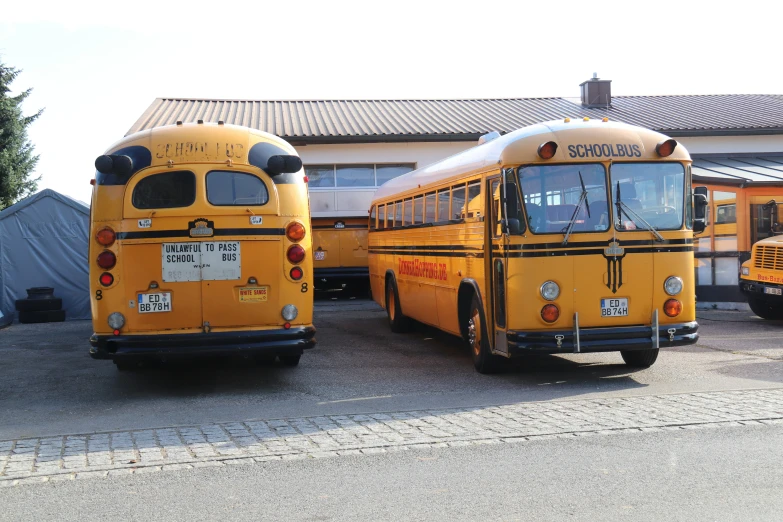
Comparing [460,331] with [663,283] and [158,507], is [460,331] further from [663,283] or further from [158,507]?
[158,507]

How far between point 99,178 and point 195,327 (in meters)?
1.94

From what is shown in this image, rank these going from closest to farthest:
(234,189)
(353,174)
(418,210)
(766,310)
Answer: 1. (234,189)
2. (418,210)
3. (766,310)
4. (353,174)

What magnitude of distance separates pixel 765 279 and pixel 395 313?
6.72 m

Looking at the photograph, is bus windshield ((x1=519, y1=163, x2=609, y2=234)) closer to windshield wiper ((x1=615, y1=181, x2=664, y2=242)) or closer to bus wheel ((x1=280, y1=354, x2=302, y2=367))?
windshield wiper ((x1=615, y1=181, x2=664, y2=242))

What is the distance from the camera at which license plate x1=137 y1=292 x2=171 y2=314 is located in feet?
31.4

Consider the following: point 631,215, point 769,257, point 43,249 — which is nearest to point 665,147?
point 631,215

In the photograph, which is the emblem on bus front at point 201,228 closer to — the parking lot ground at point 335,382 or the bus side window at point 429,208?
the parking lot ground at point 335,382

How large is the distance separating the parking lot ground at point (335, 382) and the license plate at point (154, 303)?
96 cm

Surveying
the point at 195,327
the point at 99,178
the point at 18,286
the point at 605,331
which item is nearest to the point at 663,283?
the point at 605,331

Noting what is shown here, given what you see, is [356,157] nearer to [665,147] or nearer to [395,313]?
[395,313]

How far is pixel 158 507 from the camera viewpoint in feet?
18.1

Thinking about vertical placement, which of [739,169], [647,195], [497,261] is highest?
[739,169]

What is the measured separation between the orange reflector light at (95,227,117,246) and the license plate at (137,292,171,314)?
2.17ft

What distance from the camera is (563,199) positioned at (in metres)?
9.78
